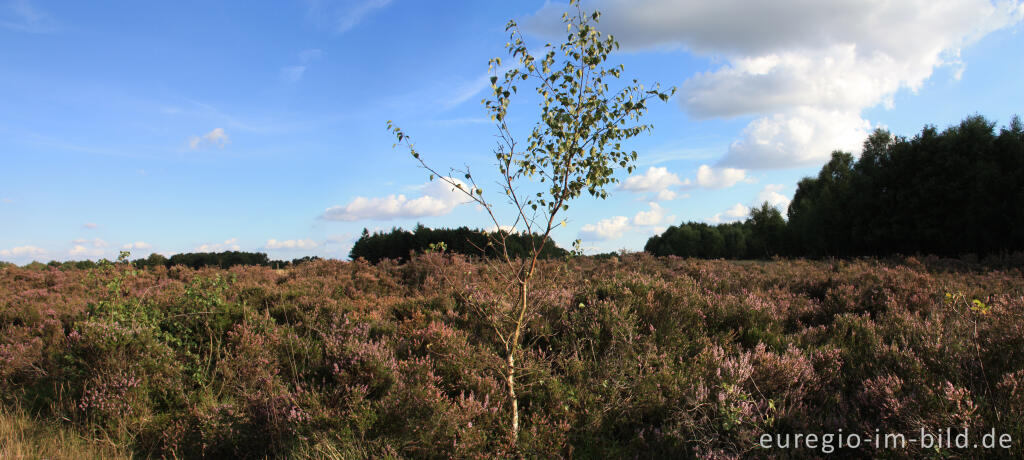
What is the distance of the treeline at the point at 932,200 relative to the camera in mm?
22281

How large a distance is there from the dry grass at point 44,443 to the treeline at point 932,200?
19018mm

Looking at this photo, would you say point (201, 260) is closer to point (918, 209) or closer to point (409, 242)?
point (409, 242)

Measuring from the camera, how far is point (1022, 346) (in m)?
5.01

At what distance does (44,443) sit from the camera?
4910 mm

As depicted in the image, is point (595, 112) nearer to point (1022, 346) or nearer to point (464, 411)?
point (464, 411)

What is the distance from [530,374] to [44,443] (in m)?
4.86

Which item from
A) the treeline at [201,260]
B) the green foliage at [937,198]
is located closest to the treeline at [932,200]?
the green foliage at [937,198]

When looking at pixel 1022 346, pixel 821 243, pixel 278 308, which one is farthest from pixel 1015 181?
pixel 278 308

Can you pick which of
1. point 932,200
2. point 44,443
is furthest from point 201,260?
point 932,200

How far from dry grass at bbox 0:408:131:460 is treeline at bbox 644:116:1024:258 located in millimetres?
19018

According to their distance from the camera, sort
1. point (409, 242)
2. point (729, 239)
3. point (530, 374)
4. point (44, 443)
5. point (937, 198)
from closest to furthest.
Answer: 1. point (44, 443)
2. point (530, 374)
3. point (409, 242)
4. point (937, 198)
5. point (729, 239)

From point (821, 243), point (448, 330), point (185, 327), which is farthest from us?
point (821, 243)

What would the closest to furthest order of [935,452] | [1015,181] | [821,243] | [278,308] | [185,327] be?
[935,452] → [185,327] → [278,308] → [1015,181] → [821,243]

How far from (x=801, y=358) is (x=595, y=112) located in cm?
336
